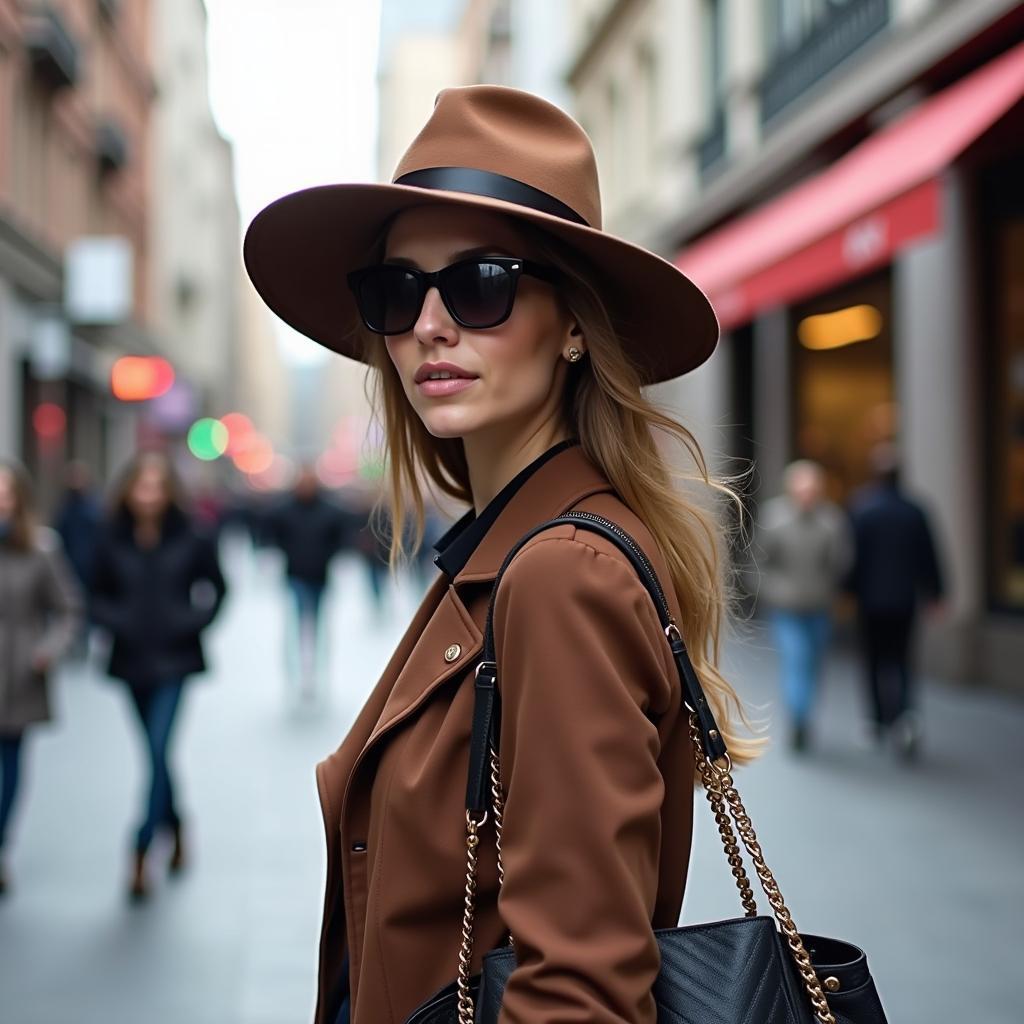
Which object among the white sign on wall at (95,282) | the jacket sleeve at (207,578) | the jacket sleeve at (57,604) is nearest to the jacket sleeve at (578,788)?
the jacket sleeve at (207,578)

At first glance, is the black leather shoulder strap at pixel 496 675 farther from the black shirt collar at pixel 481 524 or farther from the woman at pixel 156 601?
the woman at pixel 156 601

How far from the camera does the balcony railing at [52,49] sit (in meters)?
17.6

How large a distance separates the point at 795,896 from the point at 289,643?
657 centimetres

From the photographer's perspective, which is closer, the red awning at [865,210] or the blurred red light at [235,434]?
the red awning at [865,210]

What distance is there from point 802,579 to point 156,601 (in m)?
4.51

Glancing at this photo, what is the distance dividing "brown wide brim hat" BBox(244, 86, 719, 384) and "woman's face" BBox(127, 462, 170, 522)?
4.34 m

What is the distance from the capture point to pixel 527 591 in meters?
1.33

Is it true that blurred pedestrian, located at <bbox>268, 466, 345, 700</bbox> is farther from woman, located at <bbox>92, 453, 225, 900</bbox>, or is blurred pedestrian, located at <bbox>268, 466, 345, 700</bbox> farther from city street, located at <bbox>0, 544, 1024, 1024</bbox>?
woman, located at <bbox>92, 453, 225, 900</bbox>

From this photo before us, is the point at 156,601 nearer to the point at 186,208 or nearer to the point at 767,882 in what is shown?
the point at 767,882

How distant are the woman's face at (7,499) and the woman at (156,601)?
1.70 feet

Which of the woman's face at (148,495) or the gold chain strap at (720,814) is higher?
the woman's face at (148,495)

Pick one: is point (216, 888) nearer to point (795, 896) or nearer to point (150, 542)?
point (150, 542)

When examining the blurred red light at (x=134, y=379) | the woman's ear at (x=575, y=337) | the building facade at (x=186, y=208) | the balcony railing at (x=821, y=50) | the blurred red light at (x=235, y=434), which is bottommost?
the woman's ear at (x=575, y=337)

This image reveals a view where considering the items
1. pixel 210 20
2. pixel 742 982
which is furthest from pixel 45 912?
pixel 210 20
